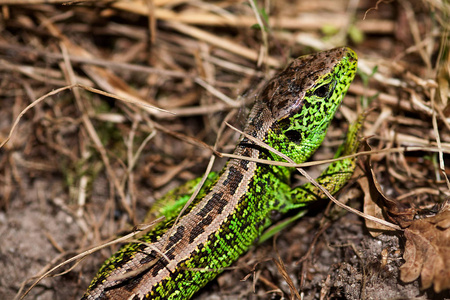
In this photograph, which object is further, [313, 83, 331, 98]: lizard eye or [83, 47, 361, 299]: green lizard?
[313, 83, 331, 98]: lizard eye

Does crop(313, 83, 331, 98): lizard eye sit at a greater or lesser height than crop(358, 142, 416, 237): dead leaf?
greater

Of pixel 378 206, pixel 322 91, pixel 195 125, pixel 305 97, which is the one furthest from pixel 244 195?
pixel 195 125

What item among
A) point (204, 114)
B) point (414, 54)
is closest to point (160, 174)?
point (204, 114)

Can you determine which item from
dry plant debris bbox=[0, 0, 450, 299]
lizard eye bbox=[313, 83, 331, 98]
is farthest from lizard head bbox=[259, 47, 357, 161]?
dry plant debris bbox=[0, 0, 450, 299]

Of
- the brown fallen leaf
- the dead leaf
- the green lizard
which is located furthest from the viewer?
the dead leaf

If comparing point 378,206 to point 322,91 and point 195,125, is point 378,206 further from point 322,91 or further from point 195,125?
point 195,125

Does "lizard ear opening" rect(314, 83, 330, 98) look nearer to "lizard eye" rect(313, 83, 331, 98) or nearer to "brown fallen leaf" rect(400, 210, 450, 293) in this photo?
"lizard eye" rect(313, 83, 331, 98)

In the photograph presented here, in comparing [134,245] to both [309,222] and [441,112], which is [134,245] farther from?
[441,112]
